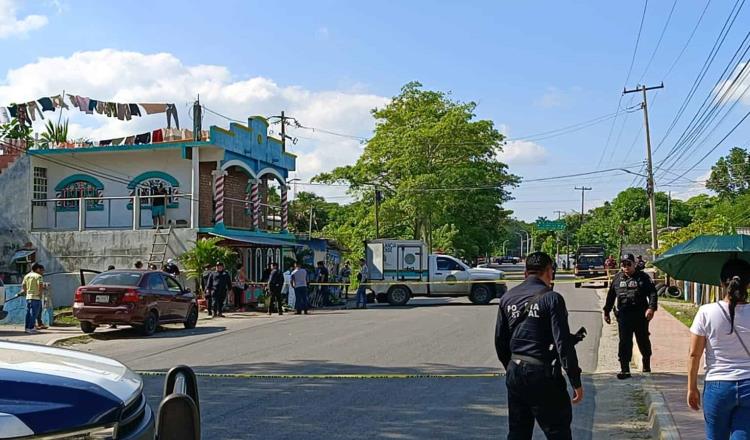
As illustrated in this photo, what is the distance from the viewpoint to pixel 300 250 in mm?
32375

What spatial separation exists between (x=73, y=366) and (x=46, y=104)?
1147 inches

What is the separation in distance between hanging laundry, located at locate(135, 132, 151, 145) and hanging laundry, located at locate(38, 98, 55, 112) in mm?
3778

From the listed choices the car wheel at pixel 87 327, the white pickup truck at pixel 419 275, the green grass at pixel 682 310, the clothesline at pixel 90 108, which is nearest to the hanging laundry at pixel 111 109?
the clothesline at pixel 90 108

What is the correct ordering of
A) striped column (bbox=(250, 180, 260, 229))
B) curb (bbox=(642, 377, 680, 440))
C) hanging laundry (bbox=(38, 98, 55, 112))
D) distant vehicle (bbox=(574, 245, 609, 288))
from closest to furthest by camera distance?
curb (bbox=(642, 377, 680, 440)) < hanging laundry (bbox=(38, 98, 55, 112)) < striped column (bbox=(250, 180, 260, 229)) < distant vehicle (bbox=(574, 245, 609, 288))

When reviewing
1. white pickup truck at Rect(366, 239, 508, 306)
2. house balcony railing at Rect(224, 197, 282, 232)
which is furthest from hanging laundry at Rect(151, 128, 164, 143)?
white pickup truck at Rect(366, 239, 508, 306)

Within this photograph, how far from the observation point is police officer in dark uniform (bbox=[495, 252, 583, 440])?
5.45 meters

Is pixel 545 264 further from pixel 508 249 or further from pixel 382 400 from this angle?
pixel 508 249

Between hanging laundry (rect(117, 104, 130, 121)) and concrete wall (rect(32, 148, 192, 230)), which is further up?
hanging laundry (rect(117, 104, 130, 121))

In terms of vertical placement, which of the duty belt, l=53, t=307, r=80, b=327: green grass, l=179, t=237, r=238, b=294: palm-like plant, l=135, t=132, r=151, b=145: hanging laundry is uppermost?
l=135, t=132, r=151, b=145: hanging laundry

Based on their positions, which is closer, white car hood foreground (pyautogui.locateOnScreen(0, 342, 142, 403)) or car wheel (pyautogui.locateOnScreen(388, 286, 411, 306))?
white car hood foreground (pyautogui.locateOnScreen(0, 342, 142, 403))

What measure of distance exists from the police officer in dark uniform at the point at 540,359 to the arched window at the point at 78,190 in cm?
2720

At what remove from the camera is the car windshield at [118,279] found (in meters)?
17.6

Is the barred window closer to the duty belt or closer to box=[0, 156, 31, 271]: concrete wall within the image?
box=[0, 156, 31, 271]: concrete wall

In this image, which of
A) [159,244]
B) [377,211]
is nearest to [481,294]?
[159,244]
